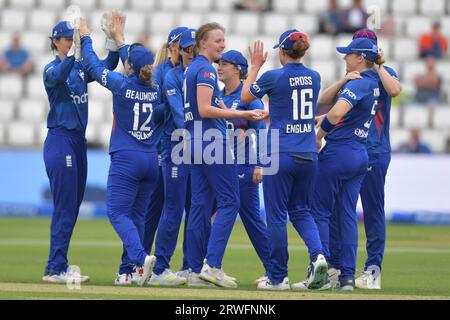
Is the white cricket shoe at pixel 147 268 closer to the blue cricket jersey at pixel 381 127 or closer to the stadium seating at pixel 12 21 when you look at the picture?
the blue cricket jersey at pixel 381 127

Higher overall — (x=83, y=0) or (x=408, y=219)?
(x=83, y=0)

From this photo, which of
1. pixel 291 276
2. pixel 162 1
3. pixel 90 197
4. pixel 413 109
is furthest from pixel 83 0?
pixel 291 276

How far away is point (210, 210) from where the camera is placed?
11.3 meters

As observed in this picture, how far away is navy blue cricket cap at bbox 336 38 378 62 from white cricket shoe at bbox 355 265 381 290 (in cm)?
217

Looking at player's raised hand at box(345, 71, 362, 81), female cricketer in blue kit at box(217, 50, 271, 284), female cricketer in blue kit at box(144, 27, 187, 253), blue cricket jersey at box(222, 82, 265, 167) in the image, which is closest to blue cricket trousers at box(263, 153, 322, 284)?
female cricketer in blue kit at box(217, 50, 271, 284)

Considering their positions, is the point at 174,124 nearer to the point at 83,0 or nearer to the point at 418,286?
the point at 418,286

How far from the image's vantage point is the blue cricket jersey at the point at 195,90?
35.5 feet

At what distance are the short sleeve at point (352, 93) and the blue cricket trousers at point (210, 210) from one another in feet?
4.27

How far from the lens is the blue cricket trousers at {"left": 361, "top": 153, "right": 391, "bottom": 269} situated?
11.6 metres

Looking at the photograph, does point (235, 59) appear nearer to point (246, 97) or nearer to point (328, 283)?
point (246, 97)

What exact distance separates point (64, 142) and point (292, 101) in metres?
2.49

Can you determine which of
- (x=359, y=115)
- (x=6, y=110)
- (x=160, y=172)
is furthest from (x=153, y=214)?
(x=6, y=110)

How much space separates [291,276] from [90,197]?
9.78 m

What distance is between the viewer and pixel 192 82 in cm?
1091
